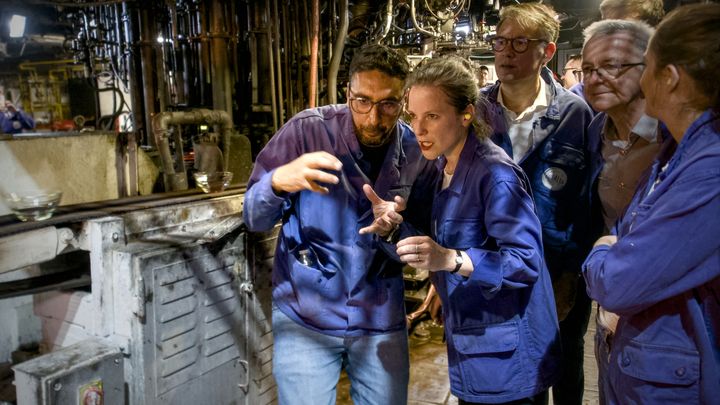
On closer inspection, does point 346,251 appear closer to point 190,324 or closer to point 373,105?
point 373,105

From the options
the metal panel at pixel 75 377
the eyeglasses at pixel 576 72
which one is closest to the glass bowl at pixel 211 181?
the metal panel at pixel 75 377

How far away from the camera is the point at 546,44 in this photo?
258 cm

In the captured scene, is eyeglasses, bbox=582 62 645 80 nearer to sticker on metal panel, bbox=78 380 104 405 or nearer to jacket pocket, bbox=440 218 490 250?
jacket pocket, bbox=440 218 490 250

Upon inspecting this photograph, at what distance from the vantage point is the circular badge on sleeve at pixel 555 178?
8.01 ft

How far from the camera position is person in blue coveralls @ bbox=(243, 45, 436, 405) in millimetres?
2135

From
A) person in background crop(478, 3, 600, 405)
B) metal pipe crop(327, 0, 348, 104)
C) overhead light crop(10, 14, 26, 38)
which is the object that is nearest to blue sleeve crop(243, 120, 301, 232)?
person in background crop(478, 3, 600, 405)

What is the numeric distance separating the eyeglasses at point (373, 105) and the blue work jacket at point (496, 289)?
38cm

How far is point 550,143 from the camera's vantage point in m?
2.47

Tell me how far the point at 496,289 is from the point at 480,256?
118 millimetres

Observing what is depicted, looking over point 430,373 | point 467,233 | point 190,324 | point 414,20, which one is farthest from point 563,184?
point 414,20

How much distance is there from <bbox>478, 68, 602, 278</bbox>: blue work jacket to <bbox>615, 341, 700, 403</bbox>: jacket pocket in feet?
3.44

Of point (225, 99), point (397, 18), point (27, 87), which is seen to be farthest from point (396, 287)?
point (27, 87)

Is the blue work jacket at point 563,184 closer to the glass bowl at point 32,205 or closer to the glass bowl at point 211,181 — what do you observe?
the glass bowl at point 211,181

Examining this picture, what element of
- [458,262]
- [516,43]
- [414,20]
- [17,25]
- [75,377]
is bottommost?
Answer: [75,377]
